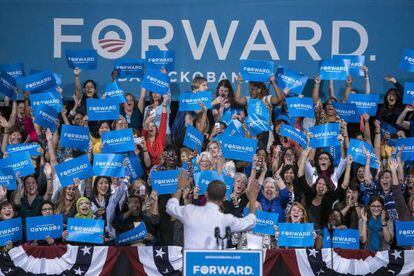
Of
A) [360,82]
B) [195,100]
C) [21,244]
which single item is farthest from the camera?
[360,82]

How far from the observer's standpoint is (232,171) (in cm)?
1412

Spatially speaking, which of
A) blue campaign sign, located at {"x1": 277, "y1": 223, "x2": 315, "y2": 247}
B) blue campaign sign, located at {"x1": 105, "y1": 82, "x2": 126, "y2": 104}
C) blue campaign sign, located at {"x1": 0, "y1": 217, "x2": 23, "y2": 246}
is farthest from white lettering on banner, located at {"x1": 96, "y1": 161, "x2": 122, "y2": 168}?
blue campaign sign, located at {"x1": 277, "y1": 223, "x2": 315, "y2": 247}

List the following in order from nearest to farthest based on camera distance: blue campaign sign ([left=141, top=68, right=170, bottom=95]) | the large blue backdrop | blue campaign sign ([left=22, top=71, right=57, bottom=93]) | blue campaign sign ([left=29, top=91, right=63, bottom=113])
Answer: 1. blue campaign sign ([left=141, top=68, right=170, bottom=95])
2. blue campaign sign ([left=29, top=91, right=63, bottom=113])
3. blue campaign sign ([left=22, top=71, right=57, bottom=93])
4. the large blue backdrop

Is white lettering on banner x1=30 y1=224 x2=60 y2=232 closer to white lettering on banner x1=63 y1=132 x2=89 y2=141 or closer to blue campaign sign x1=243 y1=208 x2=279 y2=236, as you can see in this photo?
white lettering on banner x1=63 y1=132 x2=89 y2=141

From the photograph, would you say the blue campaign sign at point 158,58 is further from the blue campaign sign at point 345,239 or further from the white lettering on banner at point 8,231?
the blue campaign sign at point 345,239

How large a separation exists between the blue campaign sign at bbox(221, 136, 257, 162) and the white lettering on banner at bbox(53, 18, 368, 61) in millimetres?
2778

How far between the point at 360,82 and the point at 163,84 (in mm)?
2835

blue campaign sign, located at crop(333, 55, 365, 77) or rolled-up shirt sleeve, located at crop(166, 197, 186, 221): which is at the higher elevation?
blue campaign sign, located at crop(333, 55, 365, 77)

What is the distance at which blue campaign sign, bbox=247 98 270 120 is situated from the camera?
47.7ft

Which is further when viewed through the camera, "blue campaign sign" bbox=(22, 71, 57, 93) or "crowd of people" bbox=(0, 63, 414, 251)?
"blue campaign sign" bbox=(22, 71, 57, 93)

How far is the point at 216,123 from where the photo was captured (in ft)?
48.0

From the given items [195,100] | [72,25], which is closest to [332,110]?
[195,100]

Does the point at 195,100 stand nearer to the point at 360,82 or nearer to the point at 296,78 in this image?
the point at 296,78

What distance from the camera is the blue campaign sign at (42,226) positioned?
13.1m
